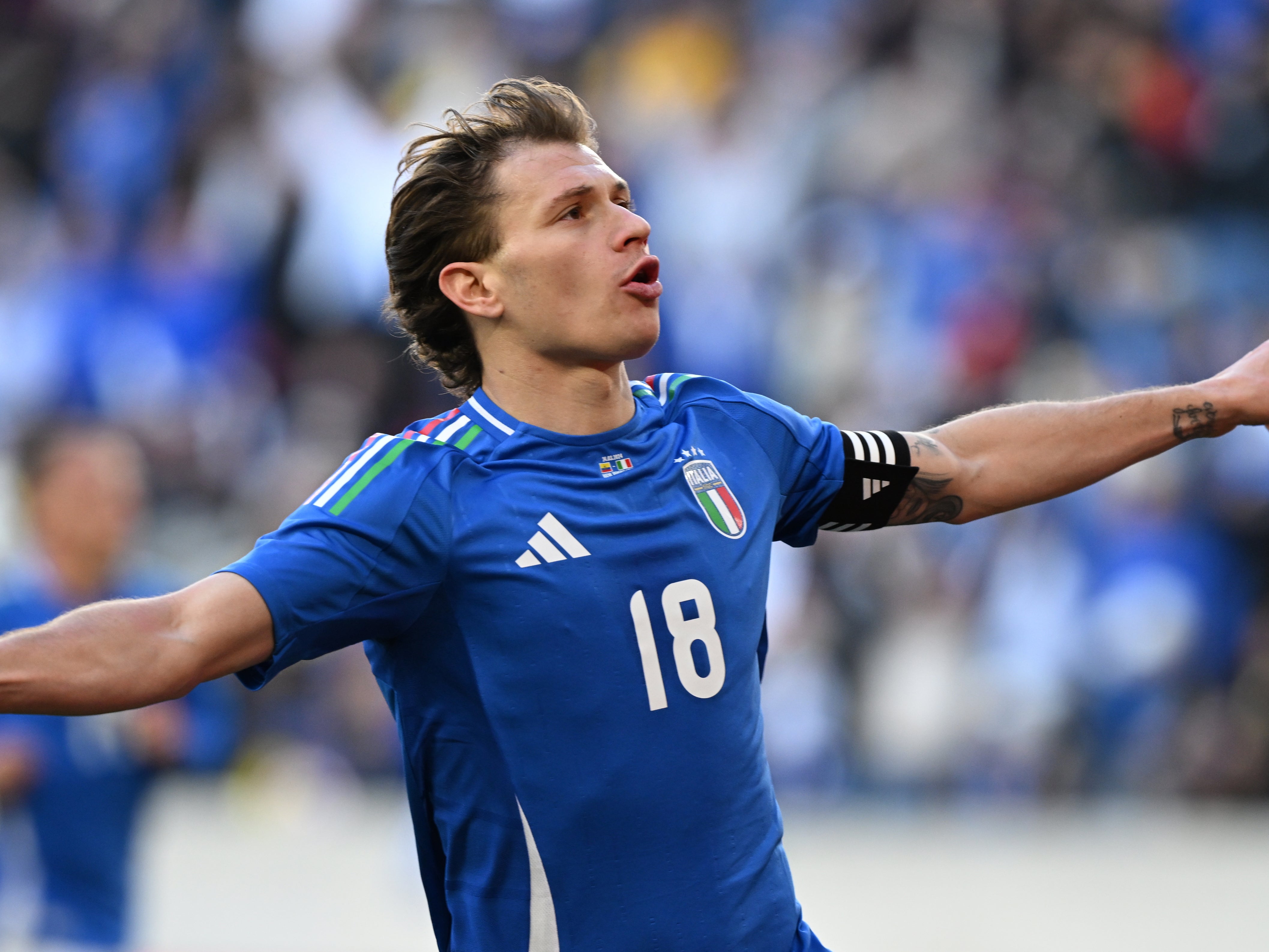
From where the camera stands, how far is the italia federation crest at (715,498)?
117 inches

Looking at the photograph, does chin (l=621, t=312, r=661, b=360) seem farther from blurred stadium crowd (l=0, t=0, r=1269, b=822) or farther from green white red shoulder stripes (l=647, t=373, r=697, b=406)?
blurred stadium crowd (l=0, t=0, r=1269, b=822)

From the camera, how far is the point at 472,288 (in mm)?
3121

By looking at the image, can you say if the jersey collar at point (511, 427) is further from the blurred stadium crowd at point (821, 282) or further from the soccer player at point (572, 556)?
the blurred stadium crowd at point (821, 282)

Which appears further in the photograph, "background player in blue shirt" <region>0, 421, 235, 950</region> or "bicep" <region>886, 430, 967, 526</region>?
"background player in blue shirt" <region>0, 421, 235, 950</region>

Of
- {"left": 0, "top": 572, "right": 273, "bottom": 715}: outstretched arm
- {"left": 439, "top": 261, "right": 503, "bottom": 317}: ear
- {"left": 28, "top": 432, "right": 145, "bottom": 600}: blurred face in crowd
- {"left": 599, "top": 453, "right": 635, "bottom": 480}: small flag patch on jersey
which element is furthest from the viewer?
{"left": 28, "top": 432, "right": 145, "bottom": 600}: blurred face in crowd

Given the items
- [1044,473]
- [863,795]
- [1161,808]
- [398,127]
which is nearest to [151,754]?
[1044,473]

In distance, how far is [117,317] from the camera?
38.5 feet

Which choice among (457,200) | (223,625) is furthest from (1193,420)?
(223,625)

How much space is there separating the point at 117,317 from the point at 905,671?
6232mm

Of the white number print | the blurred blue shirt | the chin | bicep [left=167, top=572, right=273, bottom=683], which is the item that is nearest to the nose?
the chin

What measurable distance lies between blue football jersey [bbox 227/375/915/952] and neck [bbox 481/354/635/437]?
0.29ft

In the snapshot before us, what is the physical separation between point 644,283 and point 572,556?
56cm

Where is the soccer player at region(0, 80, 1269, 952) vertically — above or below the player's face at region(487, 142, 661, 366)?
below

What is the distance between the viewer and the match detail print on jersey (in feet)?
9.13
